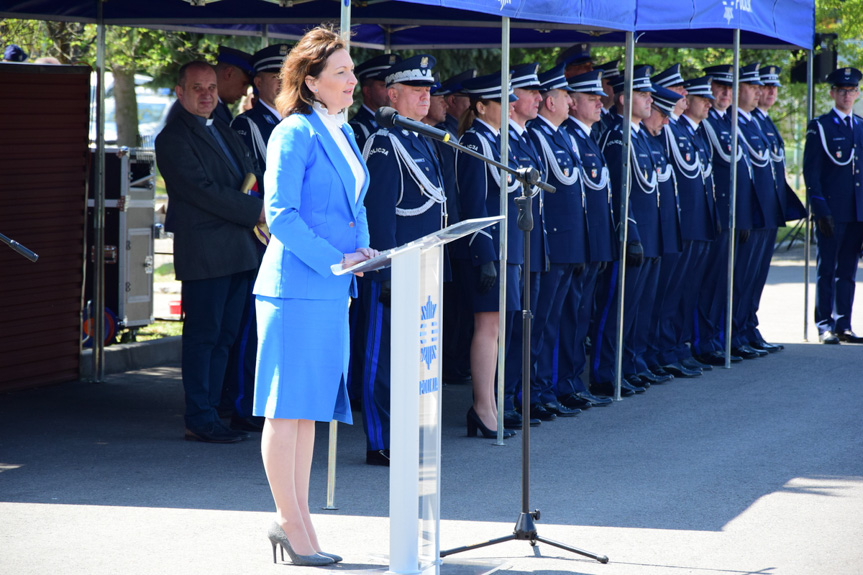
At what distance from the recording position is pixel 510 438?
6.80 m

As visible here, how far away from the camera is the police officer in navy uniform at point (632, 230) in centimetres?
799

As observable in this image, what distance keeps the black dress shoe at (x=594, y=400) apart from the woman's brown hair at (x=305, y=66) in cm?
395

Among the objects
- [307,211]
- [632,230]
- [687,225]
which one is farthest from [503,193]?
[687,225]

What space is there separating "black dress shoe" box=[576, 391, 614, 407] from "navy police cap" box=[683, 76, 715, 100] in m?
2.63

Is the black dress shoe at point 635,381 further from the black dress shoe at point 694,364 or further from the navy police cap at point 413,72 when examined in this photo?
the navy police cap at point 413,72

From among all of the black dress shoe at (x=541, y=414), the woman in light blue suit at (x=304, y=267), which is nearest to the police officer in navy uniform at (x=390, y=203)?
the black dress shoe at (x=541, y=414)

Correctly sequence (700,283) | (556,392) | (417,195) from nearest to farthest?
1. (417,195)
2. (556,392)
3. (700,283)

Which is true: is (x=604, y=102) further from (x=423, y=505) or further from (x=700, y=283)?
(x=423, y=505)

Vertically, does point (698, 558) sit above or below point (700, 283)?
below

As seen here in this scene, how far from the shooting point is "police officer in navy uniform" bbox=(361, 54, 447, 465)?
19.5ft

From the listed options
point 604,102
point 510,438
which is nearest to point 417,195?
point 510,438

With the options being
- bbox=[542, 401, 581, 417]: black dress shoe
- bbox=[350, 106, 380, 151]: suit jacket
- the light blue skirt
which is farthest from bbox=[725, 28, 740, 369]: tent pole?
the light blue skirt

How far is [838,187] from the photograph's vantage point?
10.2 meters

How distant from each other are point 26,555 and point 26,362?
3782mm
